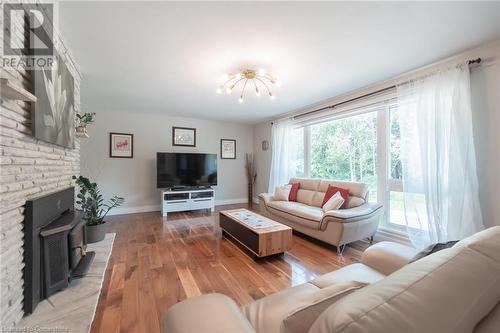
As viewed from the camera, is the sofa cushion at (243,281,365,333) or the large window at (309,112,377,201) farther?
the large window at (309,112,377,201)

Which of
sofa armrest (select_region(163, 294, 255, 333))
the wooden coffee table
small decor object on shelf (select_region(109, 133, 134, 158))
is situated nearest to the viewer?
sofa armrest (select_region(163, 294, 255, 333))

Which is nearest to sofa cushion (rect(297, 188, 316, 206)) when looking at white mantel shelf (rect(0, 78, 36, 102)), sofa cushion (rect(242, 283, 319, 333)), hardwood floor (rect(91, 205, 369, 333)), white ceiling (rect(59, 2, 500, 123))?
hardwood floor (rect(91, 205, 369, 333))

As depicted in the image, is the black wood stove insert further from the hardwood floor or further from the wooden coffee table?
the wooden coffee table

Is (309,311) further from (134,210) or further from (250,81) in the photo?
(134,210)

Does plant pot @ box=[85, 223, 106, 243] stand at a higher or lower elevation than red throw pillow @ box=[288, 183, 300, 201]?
lower

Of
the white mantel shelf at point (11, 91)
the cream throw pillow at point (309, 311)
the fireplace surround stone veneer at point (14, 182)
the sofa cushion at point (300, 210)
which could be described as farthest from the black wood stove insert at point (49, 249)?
the sofa cushion at point (300, 210)

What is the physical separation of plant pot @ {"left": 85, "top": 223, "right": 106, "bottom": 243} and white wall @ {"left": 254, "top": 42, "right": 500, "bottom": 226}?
14.9ft

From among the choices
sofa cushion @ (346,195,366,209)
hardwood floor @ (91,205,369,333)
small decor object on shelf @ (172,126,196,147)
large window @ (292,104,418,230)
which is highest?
small decor object on shelf @ (172,126,196,147)

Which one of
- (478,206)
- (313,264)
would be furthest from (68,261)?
(478,206)

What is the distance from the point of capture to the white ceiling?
1.56 meters

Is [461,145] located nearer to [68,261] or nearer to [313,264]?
[313,264]

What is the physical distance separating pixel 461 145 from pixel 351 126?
4.99ft

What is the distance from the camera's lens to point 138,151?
4.69 metres

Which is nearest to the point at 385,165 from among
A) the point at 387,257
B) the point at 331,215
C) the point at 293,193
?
the point at 331,215
